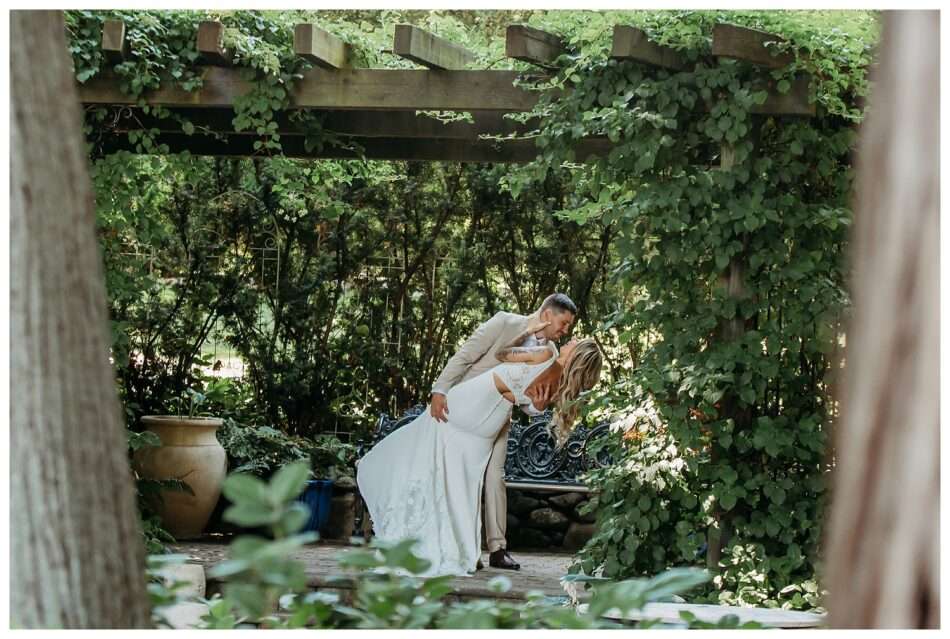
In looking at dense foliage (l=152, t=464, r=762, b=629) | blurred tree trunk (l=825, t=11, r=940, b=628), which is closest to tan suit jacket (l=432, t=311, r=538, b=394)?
dense foliage (l=152, t=464, r=762, b=629)

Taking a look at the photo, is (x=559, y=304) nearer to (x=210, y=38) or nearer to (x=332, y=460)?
(x=210, y=38)

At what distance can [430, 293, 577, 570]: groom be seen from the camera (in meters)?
6.25

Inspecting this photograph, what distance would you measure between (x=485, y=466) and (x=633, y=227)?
1639 mm

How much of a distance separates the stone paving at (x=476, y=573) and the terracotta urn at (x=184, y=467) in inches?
7.1

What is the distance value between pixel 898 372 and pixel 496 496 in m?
4.72

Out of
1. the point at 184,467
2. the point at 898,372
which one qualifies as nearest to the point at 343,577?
the point at 898,372

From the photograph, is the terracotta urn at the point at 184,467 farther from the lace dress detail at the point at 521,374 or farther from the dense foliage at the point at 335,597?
the dense foliage at the point at 335,597

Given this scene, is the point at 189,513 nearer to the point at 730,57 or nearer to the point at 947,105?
the point at 730,57

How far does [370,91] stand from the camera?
17.8ft

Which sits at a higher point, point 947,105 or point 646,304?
point 947,105

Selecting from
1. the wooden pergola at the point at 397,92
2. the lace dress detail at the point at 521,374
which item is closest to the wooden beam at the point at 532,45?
the wooden pergola at the point at 397,92

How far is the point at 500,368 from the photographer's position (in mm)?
6281
